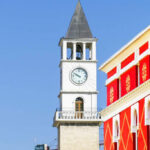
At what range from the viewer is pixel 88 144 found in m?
86.9

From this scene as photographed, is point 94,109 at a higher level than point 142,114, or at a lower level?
higher

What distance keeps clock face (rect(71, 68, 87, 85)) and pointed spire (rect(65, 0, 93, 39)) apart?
3.50 metres

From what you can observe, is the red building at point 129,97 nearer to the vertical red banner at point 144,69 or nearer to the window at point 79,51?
the vertical red banner at point 144,69

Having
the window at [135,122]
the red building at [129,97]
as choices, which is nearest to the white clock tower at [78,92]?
the red building at [129,97]

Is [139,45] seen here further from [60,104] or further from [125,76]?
[60,104]

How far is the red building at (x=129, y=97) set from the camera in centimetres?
4147

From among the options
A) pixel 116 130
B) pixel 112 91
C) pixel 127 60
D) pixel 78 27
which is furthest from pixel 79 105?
pixel 127 60

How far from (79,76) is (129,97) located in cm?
4653

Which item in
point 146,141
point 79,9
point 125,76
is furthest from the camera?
point 79,9

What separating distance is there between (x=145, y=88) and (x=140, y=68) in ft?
5.51

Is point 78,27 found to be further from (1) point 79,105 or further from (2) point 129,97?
(2) point 129,97

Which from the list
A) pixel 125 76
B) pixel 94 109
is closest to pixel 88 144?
pixel 94 109

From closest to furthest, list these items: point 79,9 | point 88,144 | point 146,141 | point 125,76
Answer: point 146,141
point 125,76
point 88,144
point 79,9

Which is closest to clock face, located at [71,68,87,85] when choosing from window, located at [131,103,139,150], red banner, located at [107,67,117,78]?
red banner, located at [107,67,117,78]
